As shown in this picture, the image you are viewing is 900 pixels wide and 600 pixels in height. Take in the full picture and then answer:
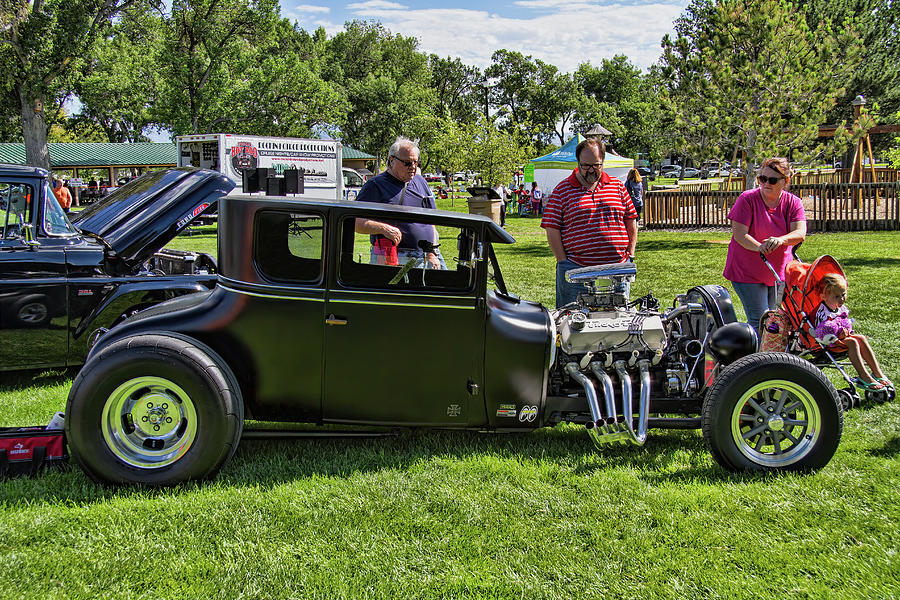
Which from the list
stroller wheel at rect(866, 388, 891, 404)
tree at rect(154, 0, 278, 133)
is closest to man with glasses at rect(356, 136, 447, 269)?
stroller wheel at rect(866, 388, 891, 404)

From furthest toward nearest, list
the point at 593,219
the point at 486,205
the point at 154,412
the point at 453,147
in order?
the point at 453,147
the point at 486,205
the point at 593,219
the point at 154,412

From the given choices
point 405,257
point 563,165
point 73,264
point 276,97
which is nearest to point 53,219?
point 73,264

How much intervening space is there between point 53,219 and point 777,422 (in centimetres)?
564

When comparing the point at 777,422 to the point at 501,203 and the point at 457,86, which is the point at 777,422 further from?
the point at 457,86

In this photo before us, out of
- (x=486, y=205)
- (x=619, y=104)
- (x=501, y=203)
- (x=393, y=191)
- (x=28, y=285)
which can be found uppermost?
(x=619, y=104)

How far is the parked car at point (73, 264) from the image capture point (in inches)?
215

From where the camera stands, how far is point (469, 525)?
3.44 metres

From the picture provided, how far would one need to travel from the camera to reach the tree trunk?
64.1 ft

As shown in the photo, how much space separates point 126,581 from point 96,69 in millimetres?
48632

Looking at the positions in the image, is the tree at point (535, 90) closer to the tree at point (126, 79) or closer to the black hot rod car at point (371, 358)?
the tree at point (126, 79)

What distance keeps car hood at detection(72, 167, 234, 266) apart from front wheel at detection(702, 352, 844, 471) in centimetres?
454

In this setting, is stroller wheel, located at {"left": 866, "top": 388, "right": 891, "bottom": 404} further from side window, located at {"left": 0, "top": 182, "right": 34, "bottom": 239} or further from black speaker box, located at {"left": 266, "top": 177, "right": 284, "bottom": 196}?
black speaker box, located at {"left": 266, "top": 177, "right": 284, "bottom": 196}

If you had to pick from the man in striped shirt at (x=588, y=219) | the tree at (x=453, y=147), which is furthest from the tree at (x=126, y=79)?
the man in striped shirt at (x=588, y=219)

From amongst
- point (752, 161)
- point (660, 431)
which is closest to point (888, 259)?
point (752, 161)
